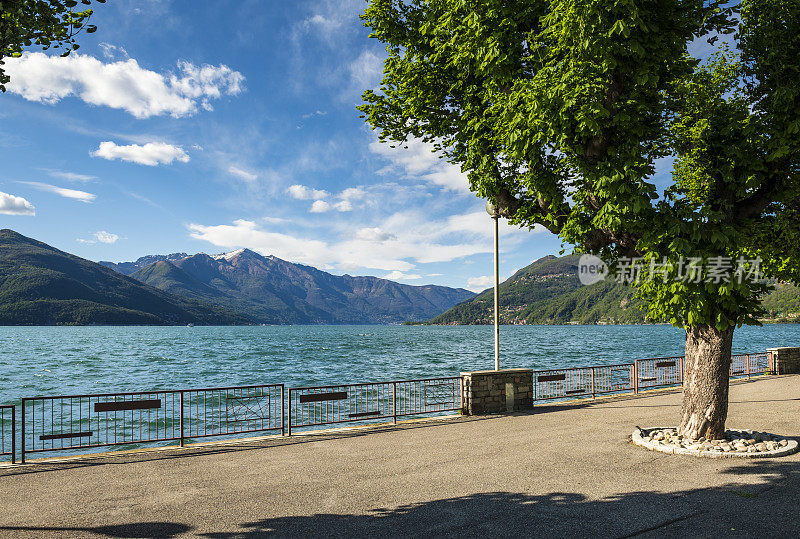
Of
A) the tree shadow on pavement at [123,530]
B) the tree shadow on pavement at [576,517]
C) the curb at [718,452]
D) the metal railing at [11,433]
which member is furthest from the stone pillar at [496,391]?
the metal railing at [11,433]

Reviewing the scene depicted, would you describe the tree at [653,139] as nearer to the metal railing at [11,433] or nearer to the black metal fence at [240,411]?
the black metal fence at [240,411]

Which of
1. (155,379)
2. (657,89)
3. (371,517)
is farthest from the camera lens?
(155,379)

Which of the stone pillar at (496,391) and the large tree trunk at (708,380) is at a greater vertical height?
the large tree trunk at (708,380)

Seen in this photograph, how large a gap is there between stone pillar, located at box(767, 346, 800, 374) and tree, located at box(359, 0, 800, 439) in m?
15.8

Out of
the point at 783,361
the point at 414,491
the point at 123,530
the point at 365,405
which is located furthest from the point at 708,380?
the point at 365,405

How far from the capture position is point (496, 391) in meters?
14.6

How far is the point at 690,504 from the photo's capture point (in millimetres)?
6672

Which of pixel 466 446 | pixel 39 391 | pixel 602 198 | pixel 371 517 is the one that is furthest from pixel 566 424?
pixel 39 391

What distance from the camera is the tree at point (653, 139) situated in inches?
332

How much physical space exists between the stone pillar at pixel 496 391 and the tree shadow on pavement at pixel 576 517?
7.05 m

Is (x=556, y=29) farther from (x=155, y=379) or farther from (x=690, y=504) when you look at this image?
(x=155, y=379)

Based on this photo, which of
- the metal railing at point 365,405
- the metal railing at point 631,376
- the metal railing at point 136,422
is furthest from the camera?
the metal railing at point 631,376

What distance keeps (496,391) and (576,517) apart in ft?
27.4

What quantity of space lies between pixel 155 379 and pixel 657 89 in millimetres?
55951
